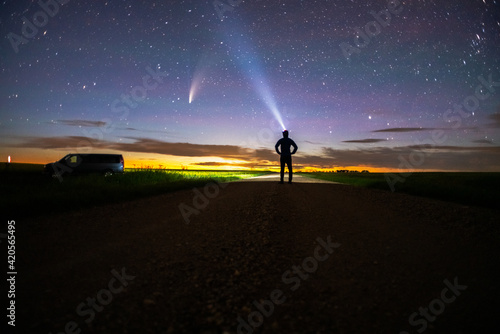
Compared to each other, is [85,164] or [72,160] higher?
[72,160]

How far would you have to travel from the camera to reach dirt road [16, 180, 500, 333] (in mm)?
2320

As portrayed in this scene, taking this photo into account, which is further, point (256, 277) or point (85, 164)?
point (85, 164)

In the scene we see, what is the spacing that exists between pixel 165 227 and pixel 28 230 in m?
2.68

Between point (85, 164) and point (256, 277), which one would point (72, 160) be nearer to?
point (85, 164)

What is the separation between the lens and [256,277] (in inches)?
Result: 126

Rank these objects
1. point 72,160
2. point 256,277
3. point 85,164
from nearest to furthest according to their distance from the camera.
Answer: point 256,277
point 72,160
point 85,164

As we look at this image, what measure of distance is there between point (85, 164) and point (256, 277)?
28246mm

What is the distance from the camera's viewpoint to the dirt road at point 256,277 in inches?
91.4

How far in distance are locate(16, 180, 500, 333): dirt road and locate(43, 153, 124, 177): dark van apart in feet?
74.8

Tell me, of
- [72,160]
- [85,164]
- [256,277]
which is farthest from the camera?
[85,164]

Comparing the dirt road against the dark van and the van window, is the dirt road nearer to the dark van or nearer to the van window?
the dark van

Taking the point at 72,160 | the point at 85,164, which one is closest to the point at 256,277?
the point at 85,164

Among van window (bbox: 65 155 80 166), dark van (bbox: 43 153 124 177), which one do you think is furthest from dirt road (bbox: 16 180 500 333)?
van window (bbox: 65 155 80 166)

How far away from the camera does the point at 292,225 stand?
5914mm
